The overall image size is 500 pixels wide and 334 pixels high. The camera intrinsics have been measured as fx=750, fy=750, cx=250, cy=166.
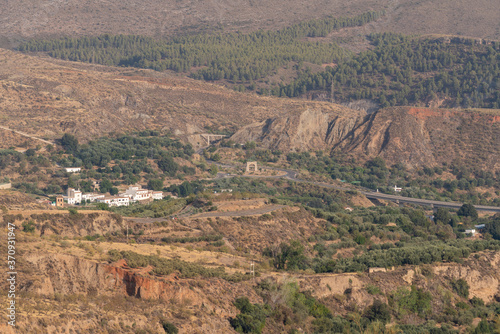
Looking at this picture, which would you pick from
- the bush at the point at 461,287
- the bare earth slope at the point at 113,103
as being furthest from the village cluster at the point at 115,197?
the bush at the point at 461,287

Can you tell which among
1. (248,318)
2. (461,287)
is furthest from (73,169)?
(248,318)

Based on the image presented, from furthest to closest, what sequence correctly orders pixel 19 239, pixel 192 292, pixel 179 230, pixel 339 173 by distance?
pixel 339 173
pixel 179 230
pixel 19 239
pixel 192 292

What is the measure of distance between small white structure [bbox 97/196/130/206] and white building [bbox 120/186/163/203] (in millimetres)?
777

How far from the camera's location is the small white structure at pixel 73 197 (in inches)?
3030

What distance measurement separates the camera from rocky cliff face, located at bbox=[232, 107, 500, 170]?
118312 mm

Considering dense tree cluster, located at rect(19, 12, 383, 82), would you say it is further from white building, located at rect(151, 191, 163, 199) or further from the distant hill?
white building, located at rect(151, 191, 163, 199)

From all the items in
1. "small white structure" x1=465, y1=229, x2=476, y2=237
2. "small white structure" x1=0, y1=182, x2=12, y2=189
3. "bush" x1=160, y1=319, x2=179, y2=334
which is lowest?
"small white structure" x1=465, y1=229, x2=476, y2=237

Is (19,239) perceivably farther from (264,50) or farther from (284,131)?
(264,50)

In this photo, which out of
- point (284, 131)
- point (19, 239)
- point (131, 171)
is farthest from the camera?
point (284, 131)

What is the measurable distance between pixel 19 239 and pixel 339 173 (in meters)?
80.8

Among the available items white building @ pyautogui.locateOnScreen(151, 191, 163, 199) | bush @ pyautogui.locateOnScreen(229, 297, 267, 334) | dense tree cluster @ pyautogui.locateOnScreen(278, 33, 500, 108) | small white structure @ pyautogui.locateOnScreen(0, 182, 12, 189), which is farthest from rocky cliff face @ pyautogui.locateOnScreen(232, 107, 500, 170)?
bush @ pyautogui.locateOnScreen(229, 297, 267, 334)

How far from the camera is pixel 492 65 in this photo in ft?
536

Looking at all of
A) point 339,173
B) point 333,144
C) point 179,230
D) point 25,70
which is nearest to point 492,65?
point 333,144

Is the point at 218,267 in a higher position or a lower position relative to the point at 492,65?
higher
